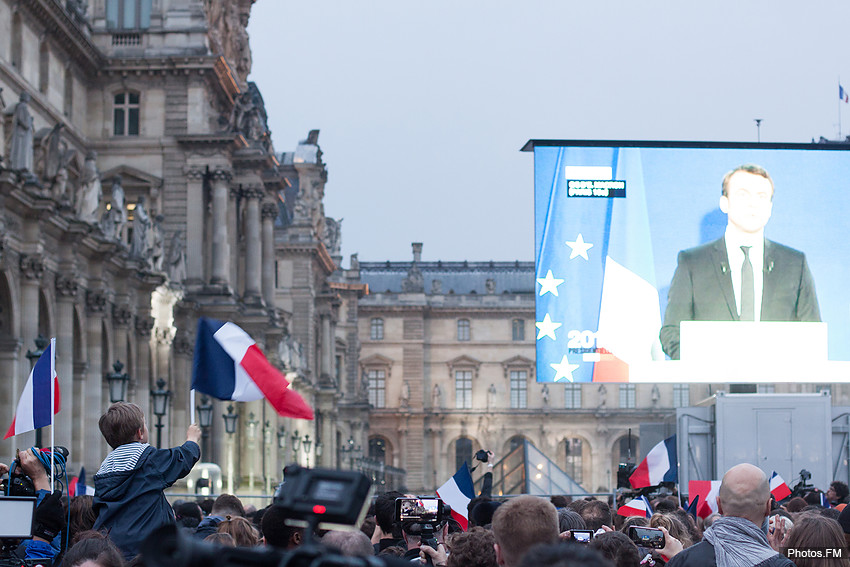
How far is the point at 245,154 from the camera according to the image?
53031mm

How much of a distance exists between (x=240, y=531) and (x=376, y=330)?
110135mm

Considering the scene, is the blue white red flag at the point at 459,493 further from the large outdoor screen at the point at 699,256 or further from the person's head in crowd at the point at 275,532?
the large outdoor screen at the point at 699,256

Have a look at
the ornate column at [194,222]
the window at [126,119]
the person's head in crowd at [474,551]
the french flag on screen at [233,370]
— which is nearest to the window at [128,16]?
the window at [126,119]

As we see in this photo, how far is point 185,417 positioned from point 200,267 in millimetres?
5422

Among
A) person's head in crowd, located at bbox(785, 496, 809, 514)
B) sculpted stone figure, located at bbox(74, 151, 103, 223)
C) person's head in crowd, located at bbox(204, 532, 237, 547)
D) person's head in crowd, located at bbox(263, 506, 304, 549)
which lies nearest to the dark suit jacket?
person's head in crowd, located at bbox(785, 496, 809, 514)

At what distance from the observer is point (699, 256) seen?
27031 millimetres

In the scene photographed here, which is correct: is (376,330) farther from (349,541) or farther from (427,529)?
(349,541)

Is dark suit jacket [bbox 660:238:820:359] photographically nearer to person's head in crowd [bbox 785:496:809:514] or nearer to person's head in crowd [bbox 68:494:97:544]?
person's head in crowd [bbox 785:496:809:514]

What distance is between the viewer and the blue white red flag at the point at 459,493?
618 inches

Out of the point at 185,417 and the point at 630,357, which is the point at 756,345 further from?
the point at 185,417

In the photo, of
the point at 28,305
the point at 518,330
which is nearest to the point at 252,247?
the point at 28,305

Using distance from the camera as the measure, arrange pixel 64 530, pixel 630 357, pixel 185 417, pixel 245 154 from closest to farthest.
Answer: pixel 64 530, pixel 630 357, pixel 185 417, pixel 245 154

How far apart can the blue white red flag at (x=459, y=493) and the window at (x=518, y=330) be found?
105m

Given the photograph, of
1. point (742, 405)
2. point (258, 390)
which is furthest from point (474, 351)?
point (258, 390)
